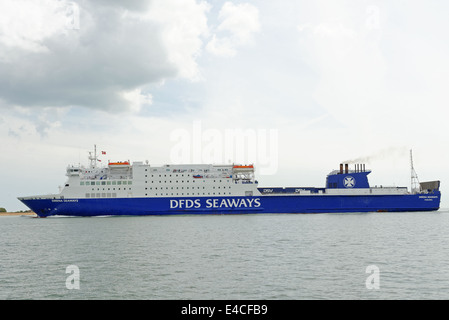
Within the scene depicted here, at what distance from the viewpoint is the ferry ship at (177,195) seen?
35.7m

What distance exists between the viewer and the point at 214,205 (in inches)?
1436

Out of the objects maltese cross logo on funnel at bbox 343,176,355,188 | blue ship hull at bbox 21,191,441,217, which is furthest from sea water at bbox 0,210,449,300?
maltese cross logo on funnel at bbox 343,176,355,188

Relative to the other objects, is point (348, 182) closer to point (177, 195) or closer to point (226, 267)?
point (177, 195)

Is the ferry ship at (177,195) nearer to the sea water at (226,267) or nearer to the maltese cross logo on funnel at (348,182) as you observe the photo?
the maltese cross logo on funnel at (348,182)

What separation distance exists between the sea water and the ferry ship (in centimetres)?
1636

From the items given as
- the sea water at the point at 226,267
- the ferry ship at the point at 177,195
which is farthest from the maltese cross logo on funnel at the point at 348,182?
the sea water at the point at 226,267

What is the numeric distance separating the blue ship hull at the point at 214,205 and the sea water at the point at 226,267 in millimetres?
16119

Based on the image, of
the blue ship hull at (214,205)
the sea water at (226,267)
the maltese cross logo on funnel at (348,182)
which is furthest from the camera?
the maltese cross logo on funnel at (348,182)

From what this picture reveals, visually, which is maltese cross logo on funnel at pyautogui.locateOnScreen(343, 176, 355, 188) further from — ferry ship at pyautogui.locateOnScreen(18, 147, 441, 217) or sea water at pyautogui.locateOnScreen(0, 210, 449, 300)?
sea water at pyautogui.locateOnScreen(0, 210, 449, 300)

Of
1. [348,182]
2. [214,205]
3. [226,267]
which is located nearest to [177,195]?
[214,205]

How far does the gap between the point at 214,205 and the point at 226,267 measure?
24599 mm

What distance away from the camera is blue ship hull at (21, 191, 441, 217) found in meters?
35.5
